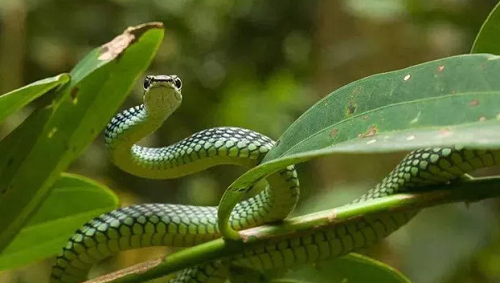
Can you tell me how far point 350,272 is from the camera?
1.04m

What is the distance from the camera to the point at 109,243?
3.52 ft

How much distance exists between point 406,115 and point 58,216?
632 mm

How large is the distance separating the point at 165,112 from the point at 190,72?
2.45 m

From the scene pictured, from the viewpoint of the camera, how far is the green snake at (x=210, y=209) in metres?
0.94

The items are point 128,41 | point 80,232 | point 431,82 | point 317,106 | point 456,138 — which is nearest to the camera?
point 456,138

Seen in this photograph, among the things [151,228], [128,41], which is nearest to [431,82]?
[128,41]

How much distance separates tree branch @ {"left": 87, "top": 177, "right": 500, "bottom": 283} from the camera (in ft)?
2.74

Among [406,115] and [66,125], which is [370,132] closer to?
[406,115]

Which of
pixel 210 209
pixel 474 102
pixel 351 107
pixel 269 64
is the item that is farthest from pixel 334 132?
pixel 269 64

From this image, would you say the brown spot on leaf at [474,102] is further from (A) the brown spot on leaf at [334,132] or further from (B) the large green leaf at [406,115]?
(A) the brown spot on leaf at [334,132]

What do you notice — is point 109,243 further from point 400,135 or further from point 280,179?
point 400,135

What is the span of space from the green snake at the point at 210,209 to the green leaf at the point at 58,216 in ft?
0.12

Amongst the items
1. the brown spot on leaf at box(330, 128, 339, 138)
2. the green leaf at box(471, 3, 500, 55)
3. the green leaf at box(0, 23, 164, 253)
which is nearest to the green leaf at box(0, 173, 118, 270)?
the green leaf at box(0, 23, 164, 253)

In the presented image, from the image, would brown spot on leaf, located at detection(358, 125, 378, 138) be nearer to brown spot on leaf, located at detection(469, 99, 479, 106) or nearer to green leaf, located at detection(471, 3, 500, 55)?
brown spot on leaf, located at detection(469, 99, 479, 106)
